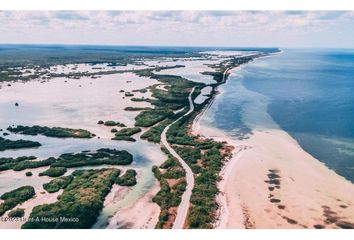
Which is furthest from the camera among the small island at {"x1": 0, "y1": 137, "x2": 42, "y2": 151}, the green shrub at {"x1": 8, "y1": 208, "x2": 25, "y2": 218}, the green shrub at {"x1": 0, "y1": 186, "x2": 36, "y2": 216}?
the small island at {"x1": 0, "y1": 137, "x2": 42, "y2": 151}

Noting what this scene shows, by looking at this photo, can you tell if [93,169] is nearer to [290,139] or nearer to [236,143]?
[236,143]

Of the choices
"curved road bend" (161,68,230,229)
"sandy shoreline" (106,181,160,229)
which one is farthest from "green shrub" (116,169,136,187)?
"curved road bend" (161,68,230,229)

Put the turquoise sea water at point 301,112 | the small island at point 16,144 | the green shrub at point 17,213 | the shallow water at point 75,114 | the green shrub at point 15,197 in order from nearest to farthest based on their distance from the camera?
the green shrub at point 17,213
the green shrub at point 15,197
the shallow water at point 75,114
the small island at point 16,144
the turquoise sea water at point 301,112

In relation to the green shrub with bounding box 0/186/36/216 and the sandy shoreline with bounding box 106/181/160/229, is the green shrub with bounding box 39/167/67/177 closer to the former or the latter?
the green shrub with bounding box 0/186/36/216

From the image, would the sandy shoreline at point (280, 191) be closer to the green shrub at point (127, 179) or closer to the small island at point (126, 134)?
the green shrub at point (127, 179)

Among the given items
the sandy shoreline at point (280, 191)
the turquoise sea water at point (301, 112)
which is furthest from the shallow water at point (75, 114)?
the turquoise sea water at point (301, 112)

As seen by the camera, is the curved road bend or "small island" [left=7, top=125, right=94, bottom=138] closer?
the curved road bend

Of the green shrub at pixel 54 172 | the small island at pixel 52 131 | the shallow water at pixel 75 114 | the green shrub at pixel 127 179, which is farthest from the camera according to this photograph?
the small island at pixel 52 131
